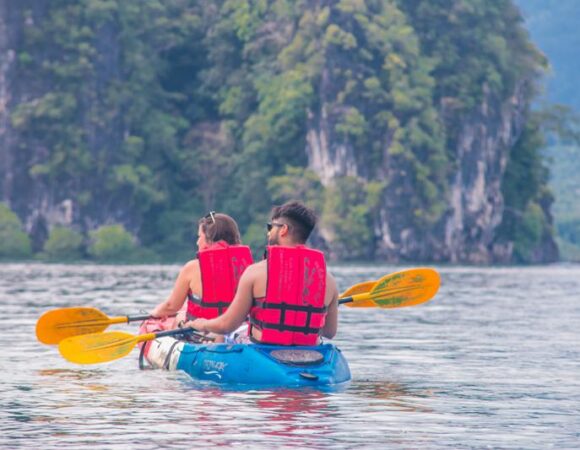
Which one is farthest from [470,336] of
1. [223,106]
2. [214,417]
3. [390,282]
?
[223,106]

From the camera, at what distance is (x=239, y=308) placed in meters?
14.4

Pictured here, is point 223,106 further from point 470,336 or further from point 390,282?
point 390,282

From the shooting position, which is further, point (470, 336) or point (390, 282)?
point (470, 336)

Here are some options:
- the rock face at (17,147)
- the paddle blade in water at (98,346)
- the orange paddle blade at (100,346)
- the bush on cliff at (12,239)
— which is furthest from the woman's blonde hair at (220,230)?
the rock face at (17,147)

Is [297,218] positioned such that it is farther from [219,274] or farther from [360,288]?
[360,288]

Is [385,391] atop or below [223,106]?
below

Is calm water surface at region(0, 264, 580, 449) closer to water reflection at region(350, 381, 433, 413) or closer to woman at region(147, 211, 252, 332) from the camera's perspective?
water reflection at region(350, 381, 433, 413)

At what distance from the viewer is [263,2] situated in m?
80.3

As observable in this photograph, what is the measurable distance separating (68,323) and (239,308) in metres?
2.99

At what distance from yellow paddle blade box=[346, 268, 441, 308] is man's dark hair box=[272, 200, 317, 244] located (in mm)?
2954

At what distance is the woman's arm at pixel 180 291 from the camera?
1596cm

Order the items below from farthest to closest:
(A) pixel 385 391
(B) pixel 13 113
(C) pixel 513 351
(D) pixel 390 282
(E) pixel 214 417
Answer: (B) pixel 13 113
(C) pixel 513 351
(D) pixel 390 282
(A) pixel 385 391
(E) pixel 214 417

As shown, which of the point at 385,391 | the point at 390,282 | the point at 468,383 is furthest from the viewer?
the point at 390,282

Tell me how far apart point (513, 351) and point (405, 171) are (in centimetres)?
5648
